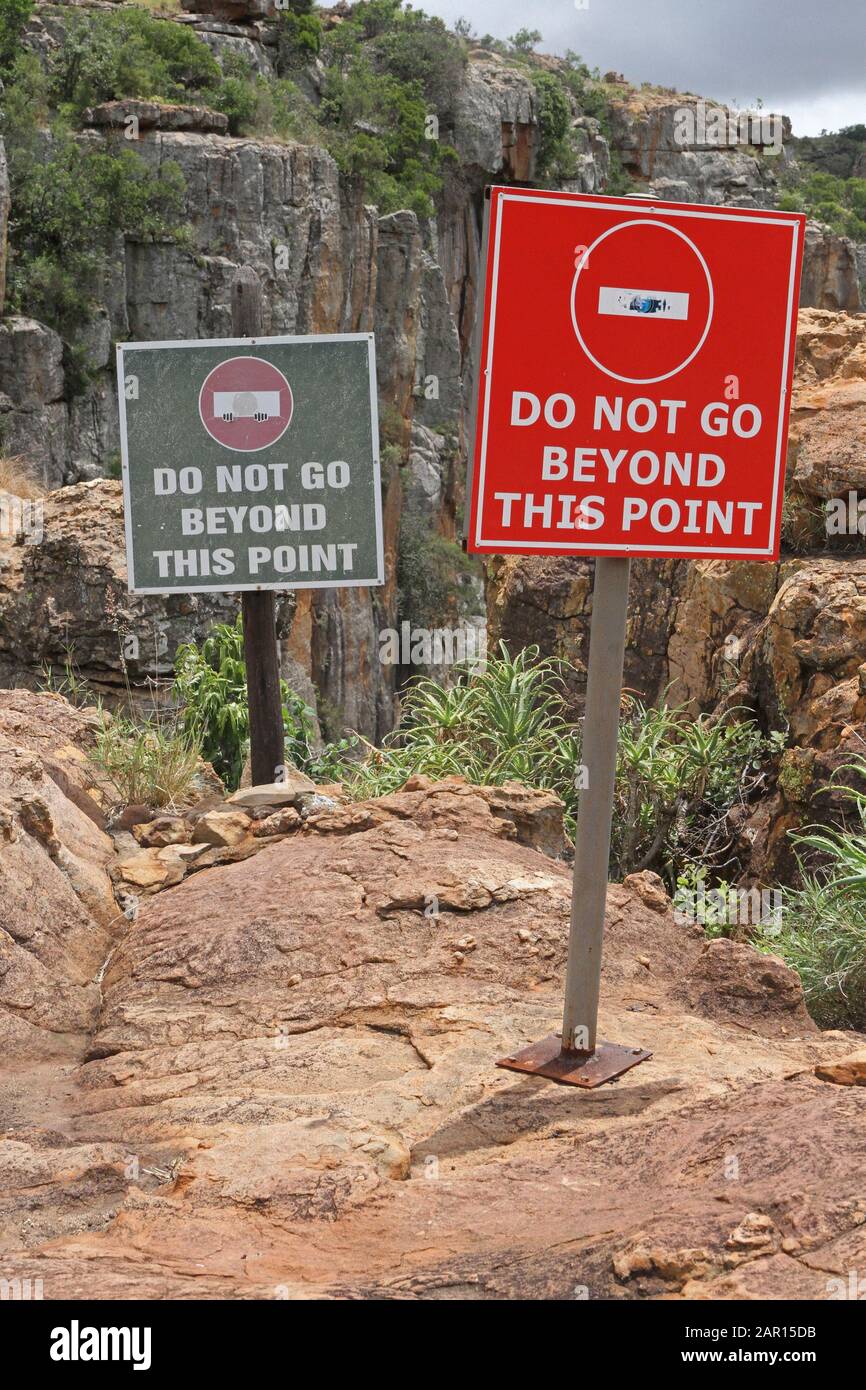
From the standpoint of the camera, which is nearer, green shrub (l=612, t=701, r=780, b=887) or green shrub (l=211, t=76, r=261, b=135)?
green shrub (l=612, t=701, r=780, b=887)

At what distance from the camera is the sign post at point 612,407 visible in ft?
11.8

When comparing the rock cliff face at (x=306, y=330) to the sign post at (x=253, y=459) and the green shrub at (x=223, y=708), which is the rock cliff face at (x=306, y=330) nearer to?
the green shrub at (x=223, y=708)

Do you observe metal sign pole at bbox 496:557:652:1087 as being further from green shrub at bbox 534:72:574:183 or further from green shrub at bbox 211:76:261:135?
green shrub at bbox 534:72:574:183

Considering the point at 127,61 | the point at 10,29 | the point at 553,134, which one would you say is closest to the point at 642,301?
the point at 127,61

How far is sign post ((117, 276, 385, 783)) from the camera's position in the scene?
588 centimetres

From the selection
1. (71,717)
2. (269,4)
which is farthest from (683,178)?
(71,717)

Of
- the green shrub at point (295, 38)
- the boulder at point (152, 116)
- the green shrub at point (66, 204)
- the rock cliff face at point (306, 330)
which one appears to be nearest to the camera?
the rock cliff face at point (306, 330)

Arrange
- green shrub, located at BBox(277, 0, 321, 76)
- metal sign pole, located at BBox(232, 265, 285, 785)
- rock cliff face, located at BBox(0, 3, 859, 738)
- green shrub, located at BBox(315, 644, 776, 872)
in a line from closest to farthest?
metal sign pole, located at BBox(232, 265, 285, 785) → green shrub, located at BBox(315, 644, 776, 872) → rock cliff face, located at BBox(0, 3, 859, 738) → green shrub, located at BBox(277, 0, 321, 76)

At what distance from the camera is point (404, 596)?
125ft

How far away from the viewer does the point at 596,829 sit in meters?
3.78

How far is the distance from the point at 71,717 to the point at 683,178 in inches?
2153

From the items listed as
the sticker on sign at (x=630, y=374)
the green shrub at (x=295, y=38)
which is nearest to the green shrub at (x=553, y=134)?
the green shrub at (x=295, y=38)

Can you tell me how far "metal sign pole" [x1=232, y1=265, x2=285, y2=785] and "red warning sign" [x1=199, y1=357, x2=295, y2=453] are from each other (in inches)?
12.7

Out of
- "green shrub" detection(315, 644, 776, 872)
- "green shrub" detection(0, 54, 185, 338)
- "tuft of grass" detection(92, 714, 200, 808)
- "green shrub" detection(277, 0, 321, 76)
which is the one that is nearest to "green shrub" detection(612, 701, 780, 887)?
"green shrub" detection(315, 644, 776, 872)
